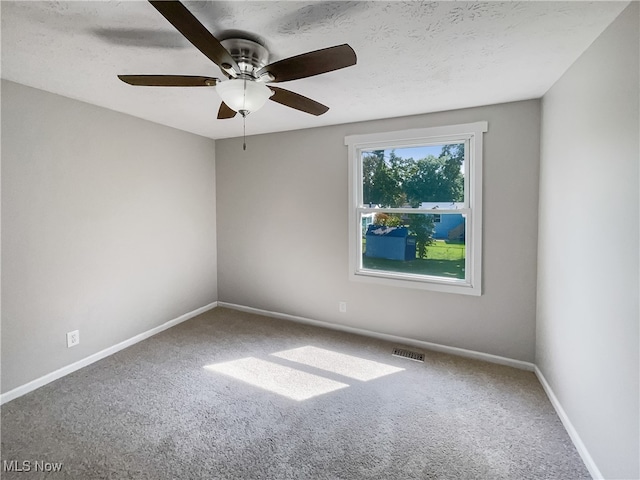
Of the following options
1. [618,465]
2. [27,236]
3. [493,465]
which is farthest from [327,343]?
[27,236]

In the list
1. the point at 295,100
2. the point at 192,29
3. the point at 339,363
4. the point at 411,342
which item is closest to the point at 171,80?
the point at 192,29

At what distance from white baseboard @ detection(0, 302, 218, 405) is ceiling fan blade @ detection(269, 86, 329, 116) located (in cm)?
276

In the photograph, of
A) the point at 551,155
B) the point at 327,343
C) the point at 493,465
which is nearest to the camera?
the point at 493,465

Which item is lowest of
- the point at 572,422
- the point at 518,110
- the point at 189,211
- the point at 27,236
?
the point at 572,422

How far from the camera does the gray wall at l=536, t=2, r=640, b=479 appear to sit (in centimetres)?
133

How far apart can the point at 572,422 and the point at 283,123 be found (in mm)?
3355

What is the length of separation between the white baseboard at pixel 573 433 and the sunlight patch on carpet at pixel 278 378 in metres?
1.45

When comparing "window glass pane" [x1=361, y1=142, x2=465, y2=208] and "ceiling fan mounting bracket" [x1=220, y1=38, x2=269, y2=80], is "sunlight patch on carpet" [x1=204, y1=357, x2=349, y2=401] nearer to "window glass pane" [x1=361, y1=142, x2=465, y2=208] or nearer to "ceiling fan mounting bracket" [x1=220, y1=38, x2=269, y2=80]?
"window glass pane" [x1=361, y1=142, x2=465, y2=208]

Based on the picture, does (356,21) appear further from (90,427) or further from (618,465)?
(90,427)

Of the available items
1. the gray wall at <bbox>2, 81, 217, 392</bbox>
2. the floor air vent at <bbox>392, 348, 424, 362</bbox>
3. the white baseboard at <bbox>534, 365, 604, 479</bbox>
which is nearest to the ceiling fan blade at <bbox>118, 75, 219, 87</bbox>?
the gray wall at <bbox>2, 81, 217, 392</bbox>

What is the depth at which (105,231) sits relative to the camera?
9.24ft

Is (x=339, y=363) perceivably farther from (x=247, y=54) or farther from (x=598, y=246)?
(x=247, y=54)

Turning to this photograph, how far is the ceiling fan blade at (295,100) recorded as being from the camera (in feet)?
5.99

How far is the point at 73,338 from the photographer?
2602 mm
